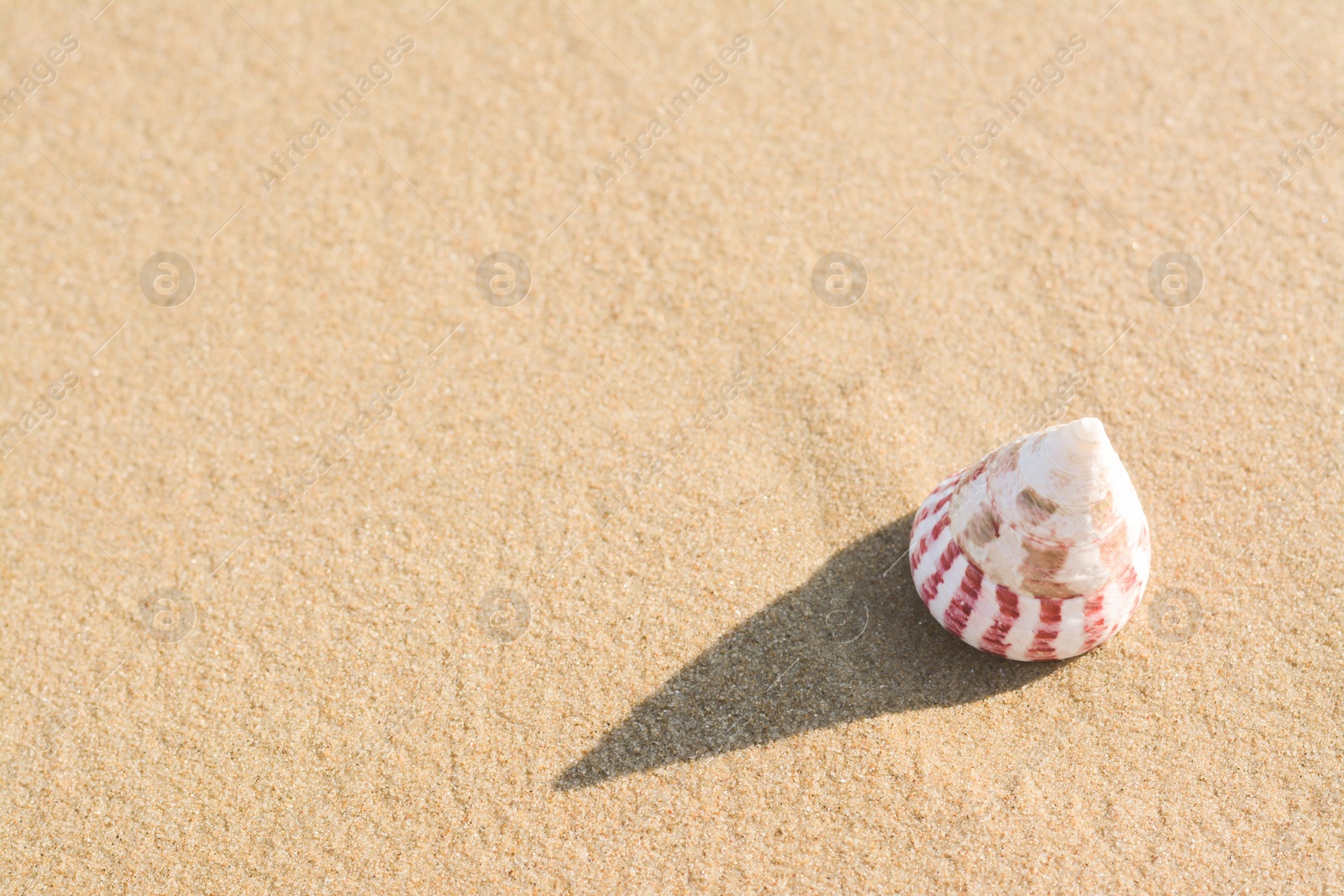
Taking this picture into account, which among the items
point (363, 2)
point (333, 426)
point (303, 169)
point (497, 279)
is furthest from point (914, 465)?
point (363, 2)

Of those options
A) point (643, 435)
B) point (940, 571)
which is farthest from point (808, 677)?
point (643, 435)

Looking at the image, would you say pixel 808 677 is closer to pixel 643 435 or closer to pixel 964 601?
pixel 964 601

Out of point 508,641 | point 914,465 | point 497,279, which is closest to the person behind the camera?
point 508,641

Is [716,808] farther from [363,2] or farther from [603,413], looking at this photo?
[363,2]

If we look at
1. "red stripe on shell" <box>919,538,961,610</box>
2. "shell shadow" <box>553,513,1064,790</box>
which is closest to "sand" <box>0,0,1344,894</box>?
"shell shadow" <box>553,513,1064,790</box>

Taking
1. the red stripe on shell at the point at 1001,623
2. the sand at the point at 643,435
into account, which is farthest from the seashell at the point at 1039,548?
the sand at the point at 643,435

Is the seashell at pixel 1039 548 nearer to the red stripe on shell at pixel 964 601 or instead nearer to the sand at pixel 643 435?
the red stripe on shell at pixel 964 601
